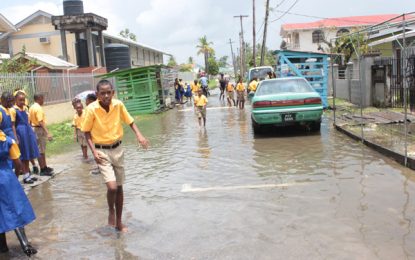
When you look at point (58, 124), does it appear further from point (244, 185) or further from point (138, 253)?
point (138, 253)

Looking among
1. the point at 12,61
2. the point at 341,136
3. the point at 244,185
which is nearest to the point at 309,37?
the point at 12,61

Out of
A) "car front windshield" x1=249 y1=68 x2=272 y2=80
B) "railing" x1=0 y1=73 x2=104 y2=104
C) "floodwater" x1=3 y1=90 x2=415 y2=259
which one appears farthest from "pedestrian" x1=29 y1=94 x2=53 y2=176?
"car front windshield" x1=249 y1=68 x2=272 y2=80

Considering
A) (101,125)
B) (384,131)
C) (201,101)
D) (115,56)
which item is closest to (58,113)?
(201,101)

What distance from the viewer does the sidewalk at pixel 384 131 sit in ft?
26.8

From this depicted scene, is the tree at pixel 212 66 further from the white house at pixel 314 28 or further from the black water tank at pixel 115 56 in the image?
the black water tank at pixel 115 56

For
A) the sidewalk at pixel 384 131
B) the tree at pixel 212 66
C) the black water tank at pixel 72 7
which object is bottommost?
the sidewalk at pixel 384 131

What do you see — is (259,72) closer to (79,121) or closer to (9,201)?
(79,121)

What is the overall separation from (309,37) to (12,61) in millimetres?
40668

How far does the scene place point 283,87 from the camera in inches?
478

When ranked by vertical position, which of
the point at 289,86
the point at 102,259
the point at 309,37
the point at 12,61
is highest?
the point at 309,37

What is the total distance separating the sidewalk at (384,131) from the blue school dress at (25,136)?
6.18 meters

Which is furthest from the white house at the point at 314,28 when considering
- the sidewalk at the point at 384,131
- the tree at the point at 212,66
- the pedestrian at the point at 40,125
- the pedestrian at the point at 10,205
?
the pedestrian at the point at 10,205

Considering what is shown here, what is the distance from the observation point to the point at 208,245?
4.56 metres

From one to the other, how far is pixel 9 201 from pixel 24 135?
11.7 feet
